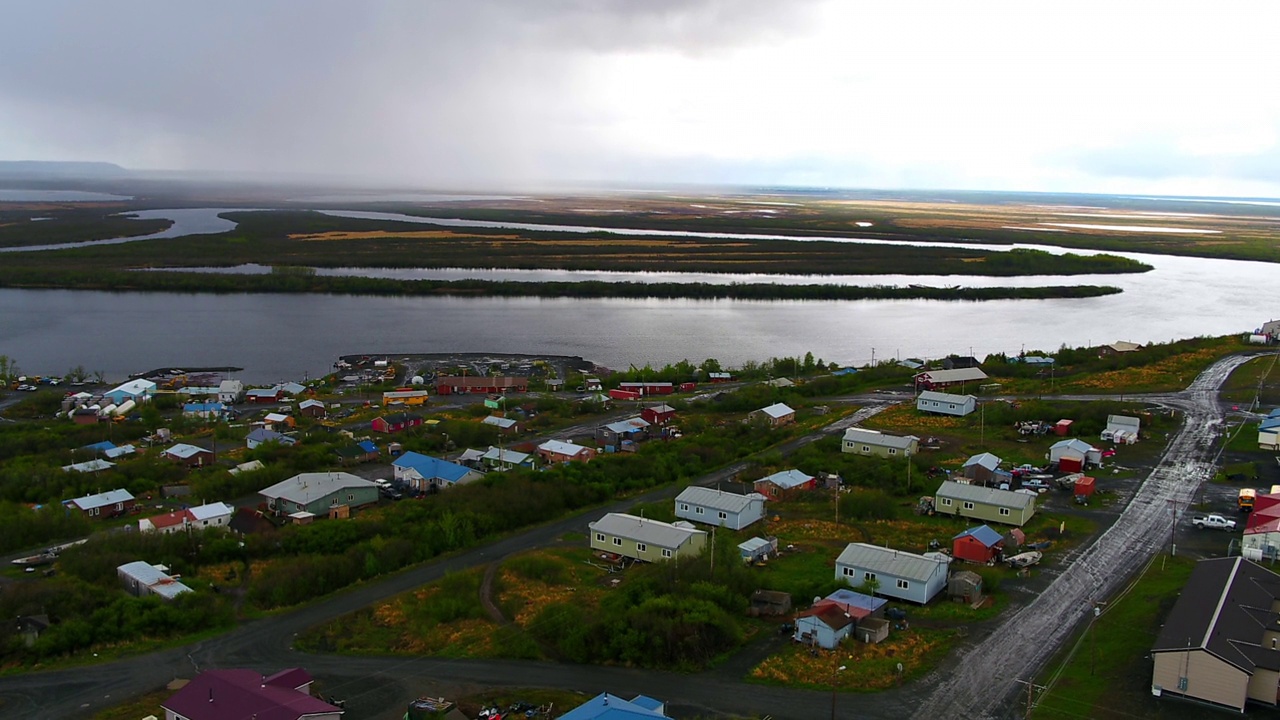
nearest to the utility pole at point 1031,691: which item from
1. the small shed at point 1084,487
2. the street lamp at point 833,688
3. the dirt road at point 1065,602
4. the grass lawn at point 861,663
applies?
the dirt road at point 1065,602

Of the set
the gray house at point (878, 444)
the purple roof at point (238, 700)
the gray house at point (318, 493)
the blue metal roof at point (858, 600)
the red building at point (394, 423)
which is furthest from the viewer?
the red building at point (394, 423)

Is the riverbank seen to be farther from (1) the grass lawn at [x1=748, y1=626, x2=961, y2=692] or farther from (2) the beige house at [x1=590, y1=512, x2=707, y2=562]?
(1) the grass lawn at [x1=748, y1=626, x2=961, y2=692]

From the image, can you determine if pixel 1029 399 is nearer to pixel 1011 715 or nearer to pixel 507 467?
pixel 507 467

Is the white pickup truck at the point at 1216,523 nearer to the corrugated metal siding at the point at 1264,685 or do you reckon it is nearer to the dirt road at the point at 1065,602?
the dirt road at the point at 1065,602

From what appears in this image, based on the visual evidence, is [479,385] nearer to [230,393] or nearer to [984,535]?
[230,393]

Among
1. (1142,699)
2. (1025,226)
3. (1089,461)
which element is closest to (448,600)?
(1142,699)
